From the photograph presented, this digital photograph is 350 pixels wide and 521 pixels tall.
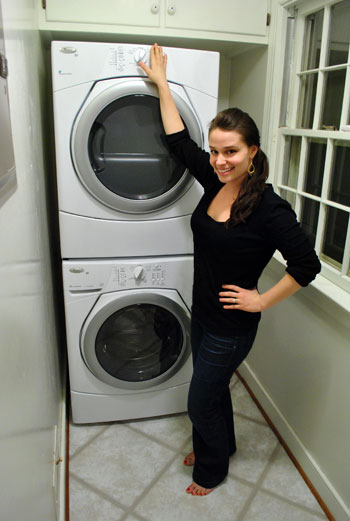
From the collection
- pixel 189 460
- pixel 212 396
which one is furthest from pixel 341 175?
pixel 189 460

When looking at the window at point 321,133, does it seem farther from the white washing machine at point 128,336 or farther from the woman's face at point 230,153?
the white washing machine at point 128,336

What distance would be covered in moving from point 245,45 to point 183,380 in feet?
5.41

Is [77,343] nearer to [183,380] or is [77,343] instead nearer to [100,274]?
[100,274]

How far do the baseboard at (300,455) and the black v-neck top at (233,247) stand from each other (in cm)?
70

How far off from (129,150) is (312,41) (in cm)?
95

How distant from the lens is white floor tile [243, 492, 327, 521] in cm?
157

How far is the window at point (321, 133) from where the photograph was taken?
5.18 feet

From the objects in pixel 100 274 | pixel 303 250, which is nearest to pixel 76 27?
pixel 100 274

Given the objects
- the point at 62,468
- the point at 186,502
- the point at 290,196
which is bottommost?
the point at 186,502

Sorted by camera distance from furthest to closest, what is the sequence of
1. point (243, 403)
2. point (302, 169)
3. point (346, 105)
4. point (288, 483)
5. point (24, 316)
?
point (243, 403) < point (302, 169) < point (288, 483) < point (346, 105) < point (24, 316)

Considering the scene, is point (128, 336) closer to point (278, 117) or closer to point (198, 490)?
point (198, 490)

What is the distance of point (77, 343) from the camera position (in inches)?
72.1

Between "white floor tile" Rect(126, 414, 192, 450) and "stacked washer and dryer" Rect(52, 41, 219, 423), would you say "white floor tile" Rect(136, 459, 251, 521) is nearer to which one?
"white floor tile" Rect(126, 414, 192, 450)

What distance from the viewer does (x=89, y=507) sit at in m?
1.60
